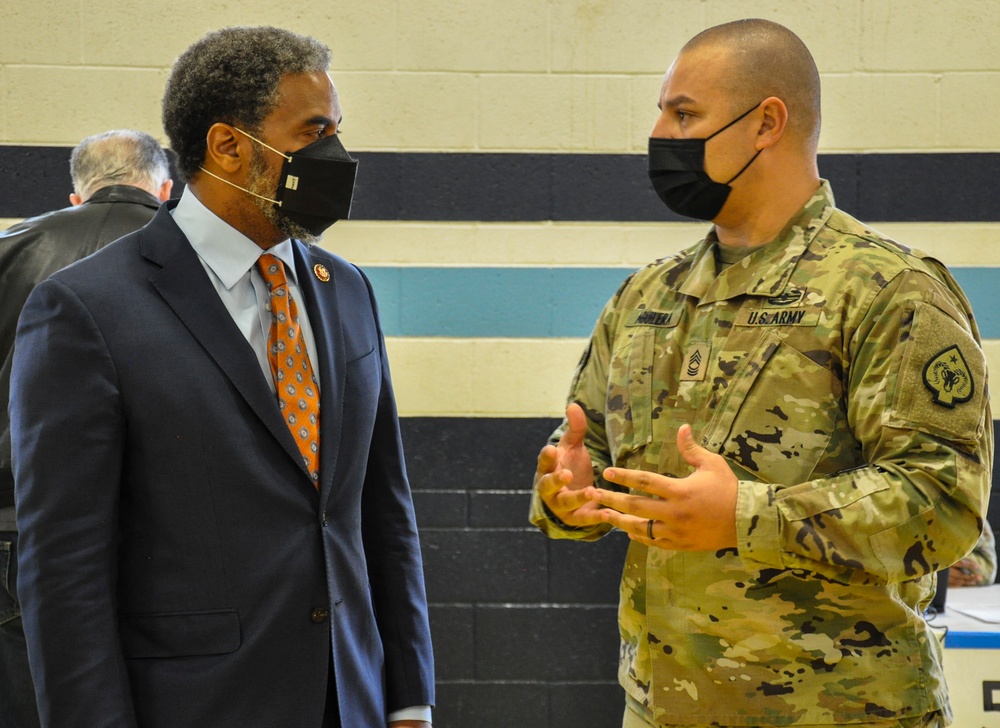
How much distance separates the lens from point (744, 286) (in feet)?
5.12

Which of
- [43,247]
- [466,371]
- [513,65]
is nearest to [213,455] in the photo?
[43,247]

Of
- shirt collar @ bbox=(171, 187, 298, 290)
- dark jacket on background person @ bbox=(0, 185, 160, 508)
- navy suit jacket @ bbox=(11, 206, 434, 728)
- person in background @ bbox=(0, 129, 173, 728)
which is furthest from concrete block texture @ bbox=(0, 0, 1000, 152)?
navy suit jacket @ bbox=(11, 206, 434, 728)

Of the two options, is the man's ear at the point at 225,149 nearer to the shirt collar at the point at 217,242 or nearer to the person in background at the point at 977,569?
the shirt collar at the point at 217,242

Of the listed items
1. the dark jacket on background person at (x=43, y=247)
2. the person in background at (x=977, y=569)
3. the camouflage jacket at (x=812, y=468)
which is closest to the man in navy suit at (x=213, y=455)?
the camouflage jacket at (x=812, y=468)

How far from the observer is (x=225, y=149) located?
5.06 ft

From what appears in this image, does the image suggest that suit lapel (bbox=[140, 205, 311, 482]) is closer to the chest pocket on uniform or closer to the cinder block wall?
the chest pocket on uniform

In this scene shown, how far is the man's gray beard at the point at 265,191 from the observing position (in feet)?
5.04

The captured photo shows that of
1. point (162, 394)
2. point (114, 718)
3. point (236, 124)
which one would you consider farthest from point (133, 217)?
point (114, 718)

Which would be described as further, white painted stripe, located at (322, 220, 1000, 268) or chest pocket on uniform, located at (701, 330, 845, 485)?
white painted stripe, located at (322, 220, 1000, 268)

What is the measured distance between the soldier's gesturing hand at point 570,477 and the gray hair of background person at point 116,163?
61.9 inches

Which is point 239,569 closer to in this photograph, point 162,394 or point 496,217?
point 162,394

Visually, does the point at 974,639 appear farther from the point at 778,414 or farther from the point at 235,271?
the point at 235,271

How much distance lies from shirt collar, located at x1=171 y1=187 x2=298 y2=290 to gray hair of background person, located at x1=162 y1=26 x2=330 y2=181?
0.33 feet

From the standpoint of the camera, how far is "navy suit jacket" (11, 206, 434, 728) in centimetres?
125
